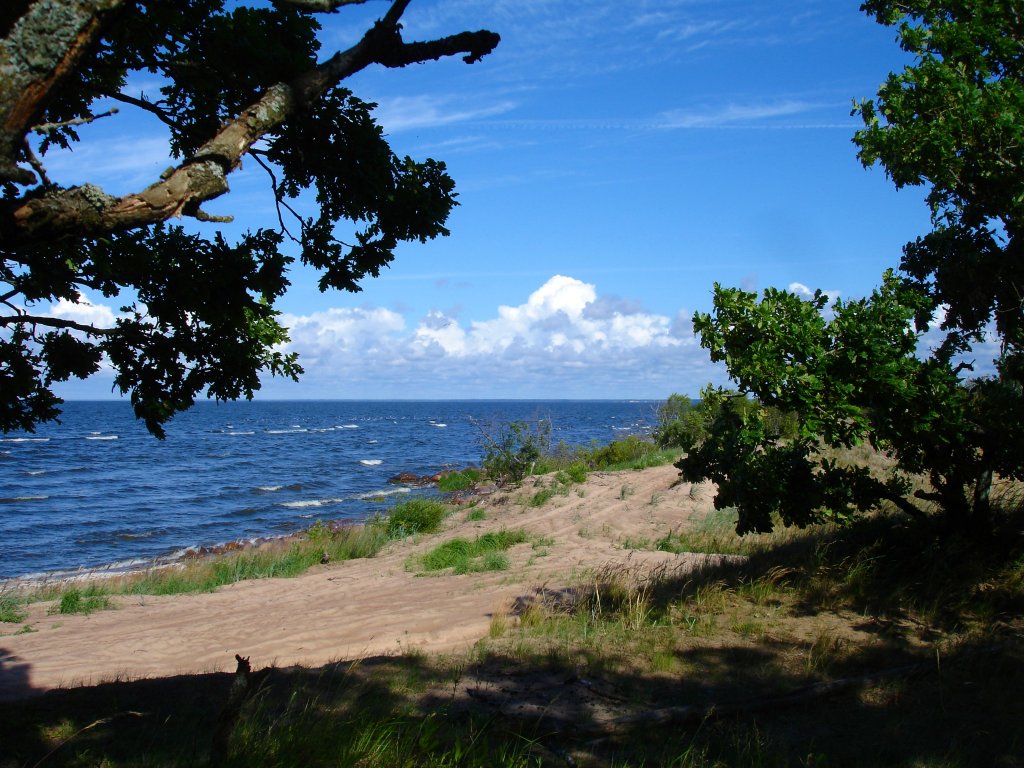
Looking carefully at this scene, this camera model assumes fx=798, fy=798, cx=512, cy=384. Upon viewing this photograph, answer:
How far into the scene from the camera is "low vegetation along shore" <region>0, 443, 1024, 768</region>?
15.6 ft

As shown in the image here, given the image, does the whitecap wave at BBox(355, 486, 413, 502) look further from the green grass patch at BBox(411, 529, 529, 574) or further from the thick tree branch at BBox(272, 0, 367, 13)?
the thick tree branch at BBox(272, 0, 367, 13)

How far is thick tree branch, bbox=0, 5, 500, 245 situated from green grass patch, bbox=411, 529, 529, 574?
32.3ft

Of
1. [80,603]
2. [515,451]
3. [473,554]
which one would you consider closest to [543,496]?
[515,451]

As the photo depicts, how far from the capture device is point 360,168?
21.0ft

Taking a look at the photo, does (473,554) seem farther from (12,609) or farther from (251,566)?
(12,609)

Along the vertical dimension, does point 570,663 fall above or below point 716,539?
above

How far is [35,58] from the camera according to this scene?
2.96 metres

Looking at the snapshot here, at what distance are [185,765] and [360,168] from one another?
14.3 feet

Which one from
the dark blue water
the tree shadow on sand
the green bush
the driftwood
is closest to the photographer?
the driftwood

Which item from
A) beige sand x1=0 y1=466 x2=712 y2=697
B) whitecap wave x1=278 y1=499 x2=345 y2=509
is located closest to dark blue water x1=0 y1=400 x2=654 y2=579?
whitecap wave x1=278 y1=499 x2=345 y2=509

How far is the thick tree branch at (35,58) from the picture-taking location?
2941 mm

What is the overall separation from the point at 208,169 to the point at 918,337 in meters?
6.08

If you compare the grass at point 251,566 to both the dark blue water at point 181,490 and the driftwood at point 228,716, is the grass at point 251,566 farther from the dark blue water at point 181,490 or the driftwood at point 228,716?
the driftwood at point 228,716

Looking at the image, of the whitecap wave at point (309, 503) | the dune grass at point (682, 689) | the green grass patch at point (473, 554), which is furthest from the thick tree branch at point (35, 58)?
the whitecap wave at point (309, 503)
